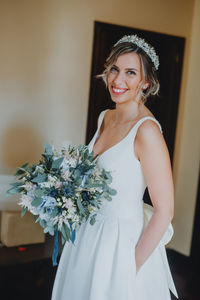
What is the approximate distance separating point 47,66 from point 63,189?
201 cm

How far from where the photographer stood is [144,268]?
1.49 metres

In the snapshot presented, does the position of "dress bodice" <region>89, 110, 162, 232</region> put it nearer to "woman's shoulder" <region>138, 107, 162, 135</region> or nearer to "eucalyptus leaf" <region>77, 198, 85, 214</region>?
"woman's shoulder" <region>138, 107, 162, 135</region>

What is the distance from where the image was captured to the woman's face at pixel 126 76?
1.55 metres

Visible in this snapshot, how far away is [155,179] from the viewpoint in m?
1.37

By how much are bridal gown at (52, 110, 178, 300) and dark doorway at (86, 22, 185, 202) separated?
1841mm

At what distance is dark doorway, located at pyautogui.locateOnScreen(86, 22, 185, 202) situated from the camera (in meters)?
3.25

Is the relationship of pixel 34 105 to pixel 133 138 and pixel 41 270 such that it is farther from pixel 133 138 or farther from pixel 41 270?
pixel 133 138

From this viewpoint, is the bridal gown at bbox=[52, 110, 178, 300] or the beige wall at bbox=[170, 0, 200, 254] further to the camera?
the beige wall at bbox=[170, 0, 200, 254]

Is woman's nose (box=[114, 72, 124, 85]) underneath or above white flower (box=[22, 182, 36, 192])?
above

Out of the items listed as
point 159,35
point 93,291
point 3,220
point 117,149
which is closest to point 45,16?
point 159,35

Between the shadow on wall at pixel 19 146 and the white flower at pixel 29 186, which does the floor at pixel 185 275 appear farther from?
the white flower at pixel 29 186

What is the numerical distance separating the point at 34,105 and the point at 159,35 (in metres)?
1.51

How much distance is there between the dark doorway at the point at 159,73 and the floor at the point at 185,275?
780 millimetres

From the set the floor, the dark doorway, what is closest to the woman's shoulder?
the dark doorway
